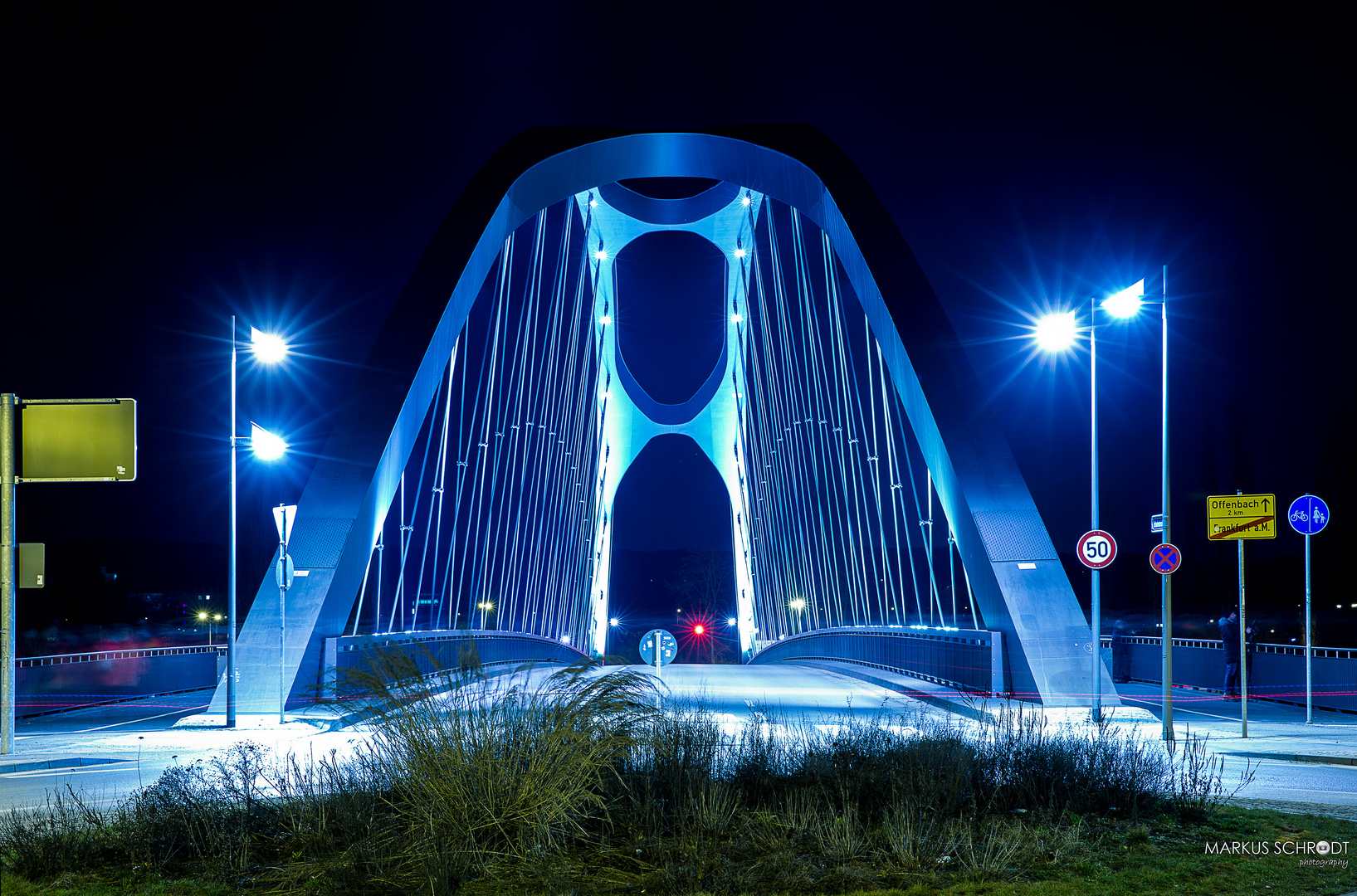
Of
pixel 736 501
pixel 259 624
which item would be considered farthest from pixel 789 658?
pixel 259 624

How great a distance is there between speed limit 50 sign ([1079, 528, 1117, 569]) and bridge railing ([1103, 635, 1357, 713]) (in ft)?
15.5

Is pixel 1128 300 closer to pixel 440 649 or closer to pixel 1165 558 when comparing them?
Result: pixel 1165 558

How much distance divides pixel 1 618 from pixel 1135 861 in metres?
10.7

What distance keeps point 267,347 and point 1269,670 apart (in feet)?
53.6

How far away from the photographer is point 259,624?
1373 centimetres

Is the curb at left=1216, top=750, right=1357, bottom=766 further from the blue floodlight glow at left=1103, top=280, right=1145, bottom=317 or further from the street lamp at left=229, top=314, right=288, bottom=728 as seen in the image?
the street lamp at left=229, top=314, right=288, bottom=728

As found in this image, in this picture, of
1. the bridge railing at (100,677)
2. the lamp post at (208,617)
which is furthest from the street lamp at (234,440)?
the lamp post at (208,617)

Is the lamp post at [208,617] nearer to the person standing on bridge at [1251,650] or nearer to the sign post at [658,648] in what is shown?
the sign post at [658,648]

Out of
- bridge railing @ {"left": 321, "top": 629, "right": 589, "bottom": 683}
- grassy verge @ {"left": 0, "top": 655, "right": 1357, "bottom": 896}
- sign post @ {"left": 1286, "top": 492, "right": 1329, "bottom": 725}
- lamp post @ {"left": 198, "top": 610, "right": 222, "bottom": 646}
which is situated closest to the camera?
grassy verge @ {"left": 0, "top": 655, "right": 1357, "bottom": 896}

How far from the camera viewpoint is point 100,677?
17219 mm

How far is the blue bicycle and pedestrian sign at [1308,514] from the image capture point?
1324cm

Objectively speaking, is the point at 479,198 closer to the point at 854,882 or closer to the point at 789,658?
the point at 854,882

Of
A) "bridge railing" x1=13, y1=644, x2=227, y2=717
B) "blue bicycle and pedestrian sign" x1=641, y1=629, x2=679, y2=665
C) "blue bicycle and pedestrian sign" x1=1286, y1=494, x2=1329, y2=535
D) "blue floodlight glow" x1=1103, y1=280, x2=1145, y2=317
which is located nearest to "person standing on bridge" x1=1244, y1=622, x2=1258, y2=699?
"blue bicycle and pedestrian sign" x1=1286, y1=494, x2=1329, y2=535

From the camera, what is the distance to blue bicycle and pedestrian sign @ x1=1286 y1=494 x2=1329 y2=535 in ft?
43.4
